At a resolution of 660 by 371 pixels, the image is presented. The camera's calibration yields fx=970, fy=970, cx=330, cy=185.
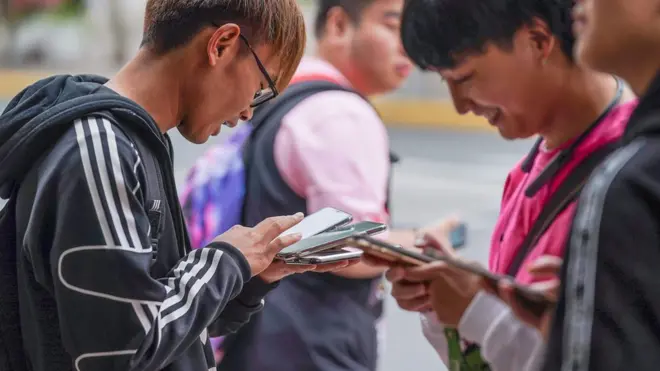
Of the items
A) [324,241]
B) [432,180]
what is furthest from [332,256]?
[432,180]

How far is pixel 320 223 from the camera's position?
161 centimetres

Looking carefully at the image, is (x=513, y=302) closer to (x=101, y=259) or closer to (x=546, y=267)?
(x=546, y=267)

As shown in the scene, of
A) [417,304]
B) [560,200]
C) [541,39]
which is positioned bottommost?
[417,304]

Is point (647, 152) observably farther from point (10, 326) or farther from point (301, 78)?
point (301, 78)

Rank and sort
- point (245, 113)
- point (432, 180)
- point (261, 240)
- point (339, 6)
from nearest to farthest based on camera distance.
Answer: point (261, 240), point (245, 113), point (339, 6), point (432, 180)

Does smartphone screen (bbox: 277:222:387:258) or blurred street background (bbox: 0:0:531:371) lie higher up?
smartphone screen (bbox: 277:222:387:258)

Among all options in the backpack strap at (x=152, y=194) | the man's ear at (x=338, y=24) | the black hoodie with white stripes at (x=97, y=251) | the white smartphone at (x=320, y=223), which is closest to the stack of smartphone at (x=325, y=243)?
the white smartphone at (x=320, y=223)

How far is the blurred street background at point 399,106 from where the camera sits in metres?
6.39

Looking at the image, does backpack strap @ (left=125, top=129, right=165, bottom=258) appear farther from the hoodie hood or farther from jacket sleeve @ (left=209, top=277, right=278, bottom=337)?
jacket sleeve @ (left=209, top=277, right=278, bottom=337)

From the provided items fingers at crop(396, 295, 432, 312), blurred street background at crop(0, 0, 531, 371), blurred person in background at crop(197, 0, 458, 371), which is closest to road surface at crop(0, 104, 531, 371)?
blurred street background at crop(0, 0, 531, 371)

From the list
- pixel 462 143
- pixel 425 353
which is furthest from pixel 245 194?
pixel 462 143

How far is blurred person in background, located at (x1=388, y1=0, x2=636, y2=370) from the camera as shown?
4.39ft

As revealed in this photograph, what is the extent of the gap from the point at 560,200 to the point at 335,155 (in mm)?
768

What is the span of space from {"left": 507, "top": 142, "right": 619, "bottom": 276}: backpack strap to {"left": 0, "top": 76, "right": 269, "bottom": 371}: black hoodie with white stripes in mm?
410
